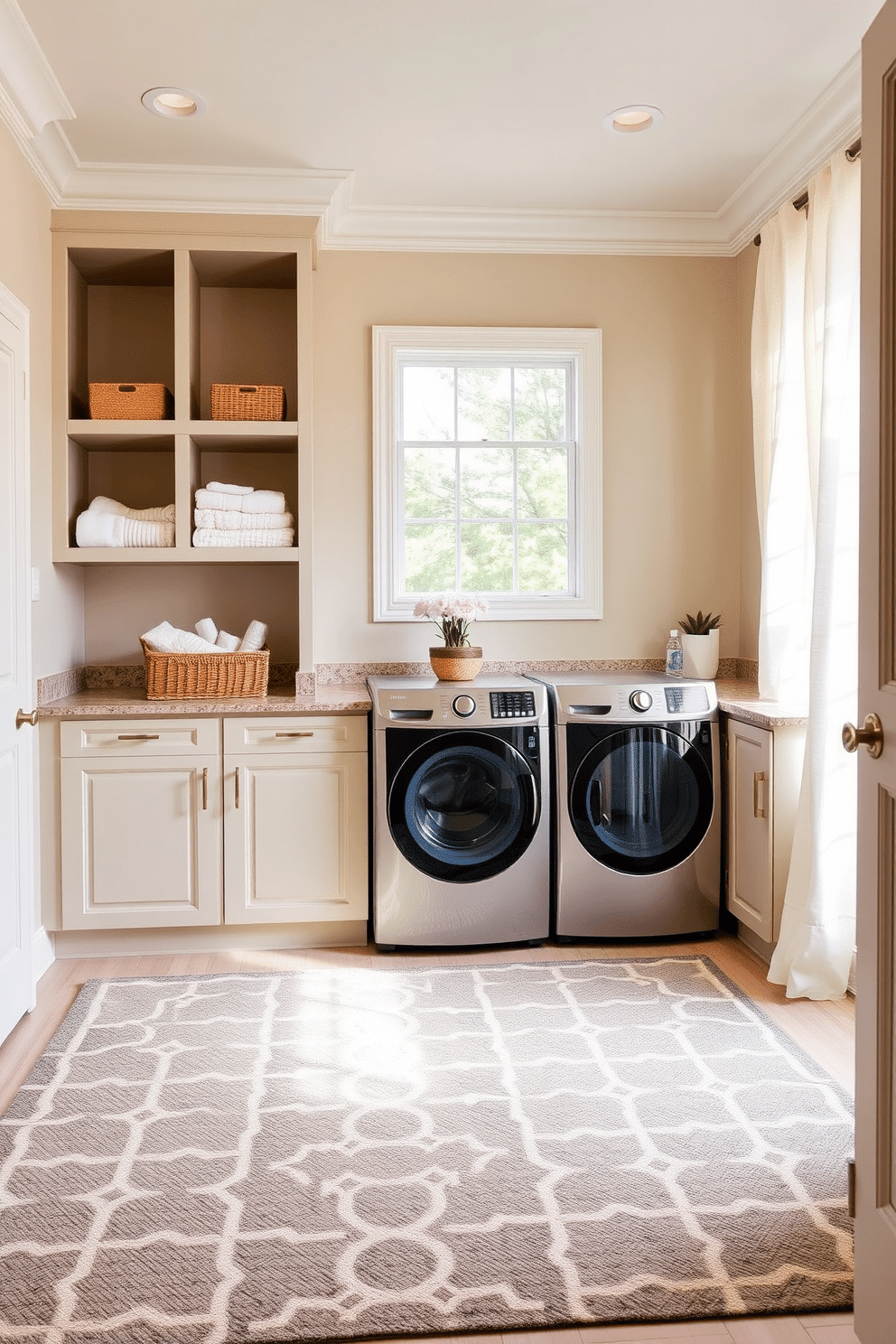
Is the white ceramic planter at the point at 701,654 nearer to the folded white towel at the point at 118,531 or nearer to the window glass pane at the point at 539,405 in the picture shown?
the window glass pane at the point at 539,405

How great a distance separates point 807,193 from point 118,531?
257cm

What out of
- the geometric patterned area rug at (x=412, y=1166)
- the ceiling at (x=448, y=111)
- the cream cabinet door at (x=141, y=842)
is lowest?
the geometric patterned area rug at (x=412, y=1166)

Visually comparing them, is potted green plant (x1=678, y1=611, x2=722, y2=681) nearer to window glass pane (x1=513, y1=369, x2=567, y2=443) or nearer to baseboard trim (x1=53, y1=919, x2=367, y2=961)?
window glass pane (x1=513, y1=369, x2=567, y2=443)

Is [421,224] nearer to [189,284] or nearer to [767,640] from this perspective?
[189,284]

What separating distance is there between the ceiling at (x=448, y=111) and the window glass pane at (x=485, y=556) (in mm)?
1085

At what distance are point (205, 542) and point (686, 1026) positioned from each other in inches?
86.3

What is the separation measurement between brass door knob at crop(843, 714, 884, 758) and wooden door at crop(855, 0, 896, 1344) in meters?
0.01

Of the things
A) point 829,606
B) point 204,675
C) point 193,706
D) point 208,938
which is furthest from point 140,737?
point 829,606

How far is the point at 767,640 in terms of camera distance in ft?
11.4

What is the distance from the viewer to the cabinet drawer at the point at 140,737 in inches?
129

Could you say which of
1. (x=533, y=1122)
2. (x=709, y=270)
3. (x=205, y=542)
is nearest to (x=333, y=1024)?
(x=533, y=1122)

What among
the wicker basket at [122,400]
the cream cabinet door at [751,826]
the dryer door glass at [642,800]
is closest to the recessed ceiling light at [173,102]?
the wicker basket at [122,400]

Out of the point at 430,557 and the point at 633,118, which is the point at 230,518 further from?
the point at 633,118

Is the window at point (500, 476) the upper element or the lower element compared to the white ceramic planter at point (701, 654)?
upper
